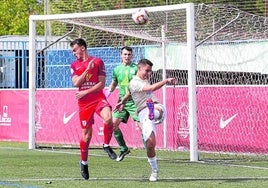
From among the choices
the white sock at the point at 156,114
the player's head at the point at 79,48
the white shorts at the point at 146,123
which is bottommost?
the white shorts at the point at 146,123

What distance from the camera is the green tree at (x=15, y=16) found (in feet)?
178

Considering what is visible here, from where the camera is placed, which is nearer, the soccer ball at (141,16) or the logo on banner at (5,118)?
the soccer ball at (141,16)

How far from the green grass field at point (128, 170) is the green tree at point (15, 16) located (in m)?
35.1

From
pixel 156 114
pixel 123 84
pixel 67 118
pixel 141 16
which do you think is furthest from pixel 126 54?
pixel 67 118

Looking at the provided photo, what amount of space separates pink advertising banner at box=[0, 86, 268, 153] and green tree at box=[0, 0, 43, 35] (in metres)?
29.3

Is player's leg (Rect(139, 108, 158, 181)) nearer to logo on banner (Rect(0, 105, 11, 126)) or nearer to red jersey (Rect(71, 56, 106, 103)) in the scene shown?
red jersey (Rect(71, 56, 106, 103))

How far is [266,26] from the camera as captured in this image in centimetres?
2062

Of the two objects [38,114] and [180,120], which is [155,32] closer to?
[180,120]

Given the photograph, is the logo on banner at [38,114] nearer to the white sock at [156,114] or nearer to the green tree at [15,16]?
the white sock at [156,114]

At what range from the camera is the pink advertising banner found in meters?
19.1

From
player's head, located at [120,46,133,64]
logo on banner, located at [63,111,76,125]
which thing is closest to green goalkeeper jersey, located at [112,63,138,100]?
player's head, located at [120,46,133,64]

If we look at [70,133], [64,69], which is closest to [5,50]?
[64,69]

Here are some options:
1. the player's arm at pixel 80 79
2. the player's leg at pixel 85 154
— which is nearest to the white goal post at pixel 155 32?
the player's leg at pixel 85 154

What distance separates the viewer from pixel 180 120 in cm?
2080
